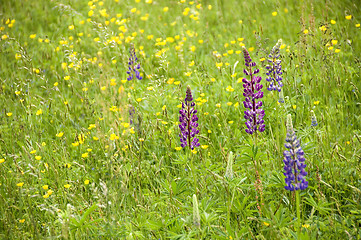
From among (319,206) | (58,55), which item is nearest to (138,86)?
(58,55)

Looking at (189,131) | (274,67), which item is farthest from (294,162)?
(274,67)

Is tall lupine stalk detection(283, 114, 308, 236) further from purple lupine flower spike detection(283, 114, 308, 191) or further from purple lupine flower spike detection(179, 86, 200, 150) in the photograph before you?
purple lupine flower spike detection(179, 86, 200, 150)

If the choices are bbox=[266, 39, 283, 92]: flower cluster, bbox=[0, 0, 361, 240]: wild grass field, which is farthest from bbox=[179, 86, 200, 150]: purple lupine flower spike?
bbox=[266, 39, 283, 92]: flower cluster

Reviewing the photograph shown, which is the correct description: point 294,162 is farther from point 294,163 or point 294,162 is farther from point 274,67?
point 274,67

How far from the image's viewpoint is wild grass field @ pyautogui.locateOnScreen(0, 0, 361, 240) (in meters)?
2.17

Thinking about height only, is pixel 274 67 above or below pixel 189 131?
above

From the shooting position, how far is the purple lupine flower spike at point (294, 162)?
1.79 m

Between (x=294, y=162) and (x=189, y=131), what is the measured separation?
30.6 inches

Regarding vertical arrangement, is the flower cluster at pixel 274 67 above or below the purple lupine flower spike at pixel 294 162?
above

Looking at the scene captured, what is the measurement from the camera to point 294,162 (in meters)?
1.81

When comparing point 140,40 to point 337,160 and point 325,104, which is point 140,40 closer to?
point 325,104

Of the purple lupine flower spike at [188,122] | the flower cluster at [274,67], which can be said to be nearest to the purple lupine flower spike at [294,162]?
the purple lupine flower spike at [188,122]

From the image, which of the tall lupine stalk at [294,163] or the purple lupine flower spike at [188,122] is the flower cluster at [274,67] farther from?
the tall lupine stalk at [294,163]

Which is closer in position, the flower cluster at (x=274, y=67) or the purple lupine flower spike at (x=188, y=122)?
the purple lupine flower spike at (x=188, y=122)
